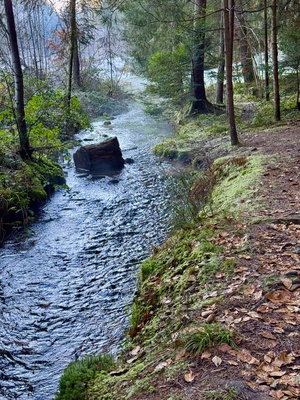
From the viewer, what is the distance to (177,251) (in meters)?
4.75

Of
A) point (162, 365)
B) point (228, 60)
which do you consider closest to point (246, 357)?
point (162, 365)

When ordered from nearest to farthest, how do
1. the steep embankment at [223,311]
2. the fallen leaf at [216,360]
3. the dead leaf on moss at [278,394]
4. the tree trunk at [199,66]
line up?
1. the dead leaf on moss at [278,394]
2. the steep embankment at [223,311]
3. the fallen leaf at [216,360]
4. the tree trunk at [199,66]

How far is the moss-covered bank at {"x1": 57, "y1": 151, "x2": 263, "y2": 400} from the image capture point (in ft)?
9.11

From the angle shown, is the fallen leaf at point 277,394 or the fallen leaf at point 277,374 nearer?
the fallen leaf at point 277,394

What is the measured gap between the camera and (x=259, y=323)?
2908mm

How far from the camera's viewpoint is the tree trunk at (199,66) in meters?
12.2

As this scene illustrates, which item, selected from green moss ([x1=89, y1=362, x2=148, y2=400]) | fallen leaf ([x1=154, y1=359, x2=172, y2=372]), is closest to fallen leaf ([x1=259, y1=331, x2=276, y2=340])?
fallen leaf ([x1=154, y1=359, x2=172, y2=372])

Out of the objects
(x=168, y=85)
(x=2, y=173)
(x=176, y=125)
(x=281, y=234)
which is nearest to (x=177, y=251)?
(x=281, y=234)

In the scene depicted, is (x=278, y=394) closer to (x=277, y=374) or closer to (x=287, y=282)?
(x=277, y=374)

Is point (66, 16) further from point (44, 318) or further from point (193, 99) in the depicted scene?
point (44, 318)

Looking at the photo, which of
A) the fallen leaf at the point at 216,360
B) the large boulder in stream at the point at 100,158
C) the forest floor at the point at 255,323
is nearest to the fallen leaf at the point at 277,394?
the forest floor at the point at 255,323

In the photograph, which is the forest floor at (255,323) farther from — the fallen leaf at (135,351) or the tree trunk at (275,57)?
the tree trunk at (275,57)

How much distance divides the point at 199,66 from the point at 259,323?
1271cm

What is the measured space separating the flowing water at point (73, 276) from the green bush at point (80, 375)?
1.09 feet
